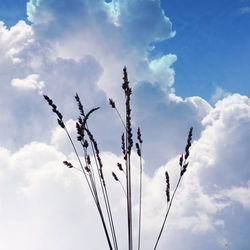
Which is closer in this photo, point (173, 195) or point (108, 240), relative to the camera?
point (108, 240)

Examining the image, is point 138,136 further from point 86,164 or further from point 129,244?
point 129,244

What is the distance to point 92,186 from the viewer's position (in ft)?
7.39

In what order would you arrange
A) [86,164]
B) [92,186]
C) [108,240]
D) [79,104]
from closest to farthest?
1. [108,240]
2. [92,186]
3. [86,164]
4. [79,104]

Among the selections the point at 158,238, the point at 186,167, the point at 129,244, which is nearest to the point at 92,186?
the point at 129,244

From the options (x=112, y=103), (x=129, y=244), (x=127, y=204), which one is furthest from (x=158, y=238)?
(x=112, y=103)

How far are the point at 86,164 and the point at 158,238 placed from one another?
3.04ft

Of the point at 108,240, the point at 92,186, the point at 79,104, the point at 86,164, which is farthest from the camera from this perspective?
the point at 79,104

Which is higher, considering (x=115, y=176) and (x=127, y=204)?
(x=115, y=176)

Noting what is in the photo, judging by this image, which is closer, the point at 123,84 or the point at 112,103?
the point at 123,84

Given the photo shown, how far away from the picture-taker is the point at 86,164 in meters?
2.41

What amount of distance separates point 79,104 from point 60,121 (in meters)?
0.28

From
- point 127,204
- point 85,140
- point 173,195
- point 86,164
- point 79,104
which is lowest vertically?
point 127,204

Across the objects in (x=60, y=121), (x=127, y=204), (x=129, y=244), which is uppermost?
(x=60, y=121)

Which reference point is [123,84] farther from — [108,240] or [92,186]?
[108,240]
